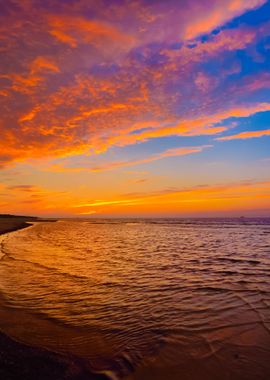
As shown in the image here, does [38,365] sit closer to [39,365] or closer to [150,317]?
[39,365]

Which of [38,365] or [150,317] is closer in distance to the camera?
[38,365]

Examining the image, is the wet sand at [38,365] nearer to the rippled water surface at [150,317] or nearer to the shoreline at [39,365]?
the shoreline at [39,365]

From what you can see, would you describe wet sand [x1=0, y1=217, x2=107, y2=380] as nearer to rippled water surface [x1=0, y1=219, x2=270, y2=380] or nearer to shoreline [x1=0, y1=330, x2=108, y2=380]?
shoreline [x1=0, y1=330, x2=108, y2=380]

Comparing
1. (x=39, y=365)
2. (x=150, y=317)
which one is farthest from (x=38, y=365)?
(x=150, y=317)

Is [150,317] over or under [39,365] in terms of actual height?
under

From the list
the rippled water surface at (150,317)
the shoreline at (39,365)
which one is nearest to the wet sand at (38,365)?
the shoreline at (39,365)

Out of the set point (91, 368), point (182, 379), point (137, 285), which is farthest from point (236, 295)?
point (91, 368)

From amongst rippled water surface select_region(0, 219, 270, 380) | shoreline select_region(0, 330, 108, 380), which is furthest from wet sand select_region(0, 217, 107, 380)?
rippled water surface select_region(0, 219, 270, 380)

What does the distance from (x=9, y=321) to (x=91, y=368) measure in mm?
3846

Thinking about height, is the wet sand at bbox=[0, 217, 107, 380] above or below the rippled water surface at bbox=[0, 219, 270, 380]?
above

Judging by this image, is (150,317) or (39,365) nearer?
(39,365)

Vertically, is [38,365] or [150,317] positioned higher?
[38,365]

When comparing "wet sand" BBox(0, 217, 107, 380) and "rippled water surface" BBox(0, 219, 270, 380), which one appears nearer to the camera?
"wet sand" BBox(0, 217, 107, 380)

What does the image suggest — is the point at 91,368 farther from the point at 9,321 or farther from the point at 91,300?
the point at 91,300
